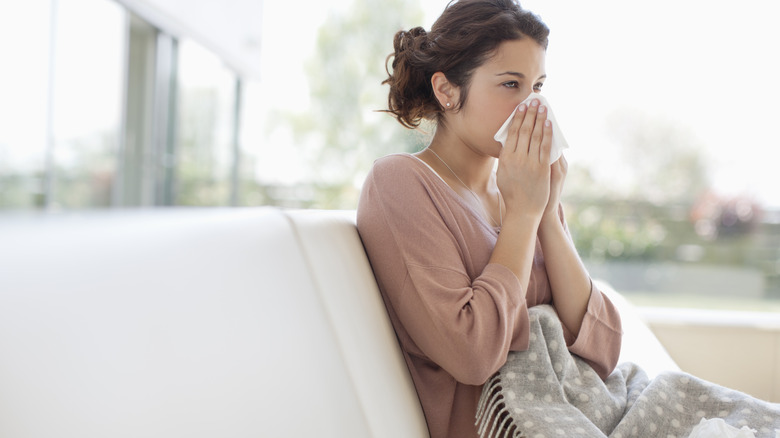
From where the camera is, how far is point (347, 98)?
786cm

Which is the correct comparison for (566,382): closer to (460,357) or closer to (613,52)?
(460,357)

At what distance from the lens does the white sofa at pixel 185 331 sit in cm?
38

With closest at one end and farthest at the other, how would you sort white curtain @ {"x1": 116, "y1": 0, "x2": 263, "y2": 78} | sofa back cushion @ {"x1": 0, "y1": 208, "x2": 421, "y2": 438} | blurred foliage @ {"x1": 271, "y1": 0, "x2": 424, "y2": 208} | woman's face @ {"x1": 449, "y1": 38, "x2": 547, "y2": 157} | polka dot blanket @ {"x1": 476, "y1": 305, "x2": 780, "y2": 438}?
sofa back cushion @ {"x1": 0, "y1": 208, "x2": 421, "y2": 438}
polka dot blanket @ {"x1": 476, "y1": 305, "x2": 780, "y2": 438}
woman's face @ {"x1": 449, "y1": 38, "x2": 547, "y2": 157}
white curtain @ {"x1": 116, "y1": 0, "x2": 263, "y2": 78}
blurred foliage @ {"x1": 271, "y1": 0, "x2": 424, "y2": 208}

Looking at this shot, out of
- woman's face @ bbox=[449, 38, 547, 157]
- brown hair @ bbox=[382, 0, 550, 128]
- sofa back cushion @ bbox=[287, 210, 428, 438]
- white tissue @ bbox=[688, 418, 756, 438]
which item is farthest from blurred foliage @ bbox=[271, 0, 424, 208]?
white tissue @ bbox=[688, 418, 756, 438]

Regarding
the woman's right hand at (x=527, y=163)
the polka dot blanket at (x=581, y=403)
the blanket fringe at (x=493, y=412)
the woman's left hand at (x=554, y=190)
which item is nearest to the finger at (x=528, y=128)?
the woman's right hand at (x=527, y=163)

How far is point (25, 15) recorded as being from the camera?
3.77 metres

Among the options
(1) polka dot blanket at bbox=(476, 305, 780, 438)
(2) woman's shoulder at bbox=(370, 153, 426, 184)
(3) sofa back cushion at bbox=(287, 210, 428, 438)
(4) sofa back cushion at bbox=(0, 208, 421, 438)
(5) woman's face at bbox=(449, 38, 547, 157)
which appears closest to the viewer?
(4) sofa back cushion at bbox=(0, 208, 421, 438)

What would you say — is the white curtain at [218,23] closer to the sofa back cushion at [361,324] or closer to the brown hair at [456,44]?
the brown hair at [456,44]

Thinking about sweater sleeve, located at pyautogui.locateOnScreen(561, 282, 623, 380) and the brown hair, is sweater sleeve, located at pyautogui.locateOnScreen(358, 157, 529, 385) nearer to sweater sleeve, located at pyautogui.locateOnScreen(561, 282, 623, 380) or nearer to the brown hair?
sweater sleeve, located at pyautogui.locateOnScreen(561, 282, 623, 380)

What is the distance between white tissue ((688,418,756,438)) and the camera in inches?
38.8

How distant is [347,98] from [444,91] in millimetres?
6558

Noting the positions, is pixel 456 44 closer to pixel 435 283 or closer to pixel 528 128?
pixel 528 128

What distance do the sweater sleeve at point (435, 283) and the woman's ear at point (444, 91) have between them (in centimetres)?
26

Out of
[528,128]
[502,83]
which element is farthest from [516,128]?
[502,83]
